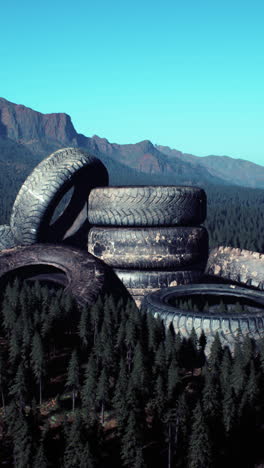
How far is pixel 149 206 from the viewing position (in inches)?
679

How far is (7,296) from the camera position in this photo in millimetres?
16484

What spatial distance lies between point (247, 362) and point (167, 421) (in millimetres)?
3081

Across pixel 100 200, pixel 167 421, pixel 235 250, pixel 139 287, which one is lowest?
pixel 167 421

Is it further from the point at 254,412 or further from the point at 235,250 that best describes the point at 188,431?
the point at 235,250

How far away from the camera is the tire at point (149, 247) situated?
17047 millimetres

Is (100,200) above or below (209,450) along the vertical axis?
above

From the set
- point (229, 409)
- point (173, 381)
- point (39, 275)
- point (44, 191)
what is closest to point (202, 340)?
point (173, 381)

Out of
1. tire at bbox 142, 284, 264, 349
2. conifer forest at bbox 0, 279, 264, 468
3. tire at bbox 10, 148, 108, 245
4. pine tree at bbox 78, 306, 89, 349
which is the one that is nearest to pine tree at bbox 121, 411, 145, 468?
conifer forest at bbox 0, 279, 264, 468

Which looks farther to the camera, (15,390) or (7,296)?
(7,296)

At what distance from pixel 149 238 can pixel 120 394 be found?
8089mm

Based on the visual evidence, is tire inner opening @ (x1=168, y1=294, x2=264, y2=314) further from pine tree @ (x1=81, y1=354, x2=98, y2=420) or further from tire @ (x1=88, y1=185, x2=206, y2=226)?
pine tree @ (x1=81, y1=354, x2=98, y2=420)

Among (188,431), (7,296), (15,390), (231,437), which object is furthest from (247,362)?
(7,296)

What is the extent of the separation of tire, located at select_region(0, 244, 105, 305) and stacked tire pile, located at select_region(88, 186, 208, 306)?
1.18 meters

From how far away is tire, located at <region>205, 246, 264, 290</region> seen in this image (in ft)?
56.5
